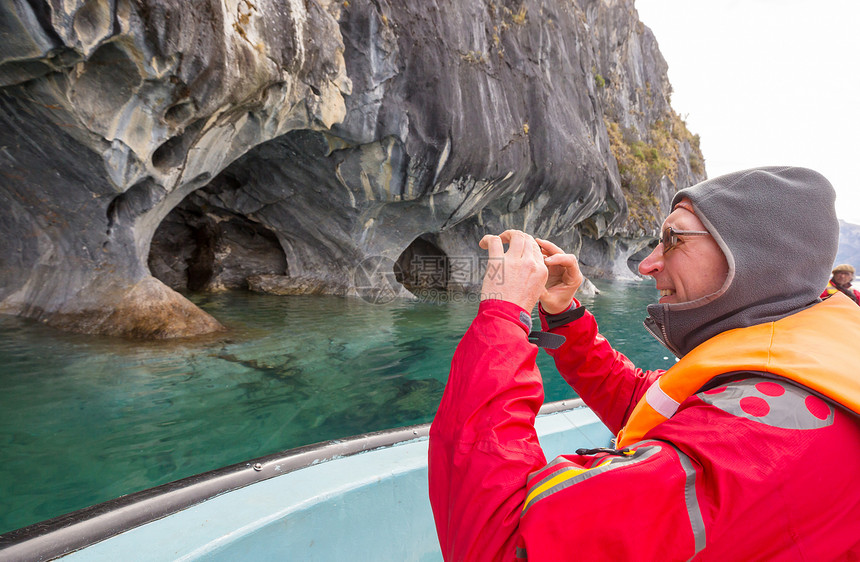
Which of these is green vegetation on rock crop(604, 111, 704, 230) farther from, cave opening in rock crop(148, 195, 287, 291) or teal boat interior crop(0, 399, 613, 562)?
teal boat interior crop(0, 399, 613, 562)

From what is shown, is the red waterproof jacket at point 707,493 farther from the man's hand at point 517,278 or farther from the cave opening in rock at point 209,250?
the cave opening in rock at point 209,250

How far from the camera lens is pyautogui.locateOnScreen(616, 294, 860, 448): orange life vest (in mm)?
665

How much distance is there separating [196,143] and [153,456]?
501 centimetres

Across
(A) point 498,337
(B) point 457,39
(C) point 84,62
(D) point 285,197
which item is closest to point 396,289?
(D) point 285,197

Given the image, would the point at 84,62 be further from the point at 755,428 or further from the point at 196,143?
the point at 755,428

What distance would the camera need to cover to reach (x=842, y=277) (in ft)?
14.5

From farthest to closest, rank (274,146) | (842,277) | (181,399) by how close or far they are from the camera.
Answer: (274,146)
(842,277)
(181,399)

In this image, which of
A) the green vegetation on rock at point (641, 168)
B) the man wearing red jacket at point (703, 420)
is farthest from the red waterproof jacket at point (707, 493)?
the green vegetation on rock at point (641, 168)

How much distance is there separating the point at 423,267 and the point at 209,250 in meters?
8.08

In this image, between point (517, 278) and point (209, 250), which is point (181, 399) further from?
point (209, 250)

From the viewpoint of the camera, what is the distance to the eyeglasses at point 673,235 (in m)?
1.00

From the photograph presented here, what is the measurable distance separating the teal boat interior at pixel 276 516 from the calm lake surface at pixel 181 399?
168cm

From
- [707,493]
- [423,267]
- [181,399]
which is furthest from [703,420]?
[423,267]

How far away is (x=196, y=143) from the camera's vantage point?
6.19m
